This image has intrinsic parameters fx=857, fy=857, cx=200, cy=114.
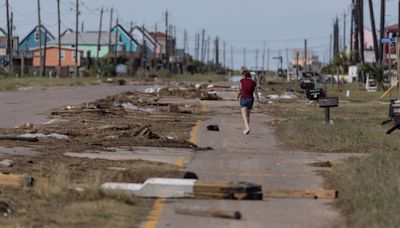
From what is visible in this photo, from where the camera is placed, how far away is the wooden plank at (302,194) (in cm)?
1204

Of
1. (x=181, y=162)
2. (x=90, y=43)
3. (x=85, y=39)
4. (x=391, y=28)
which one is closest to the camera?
(x=181, y=162)

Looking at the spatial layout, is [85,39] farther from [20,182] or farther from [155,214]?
[155,214]

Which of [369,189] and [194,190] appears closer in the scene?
[369,189]

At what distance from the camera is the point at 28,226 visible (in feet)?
30.9

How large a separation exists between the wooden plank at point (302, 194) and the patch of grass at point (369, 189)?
0.53ft

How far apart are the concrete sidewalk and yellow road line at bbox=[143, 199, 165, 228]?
0.01m

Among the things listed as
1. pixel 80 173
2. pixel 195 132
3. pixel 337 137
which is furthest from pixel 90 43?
pixel 80 173

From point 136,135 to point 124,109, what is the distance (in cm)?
1305

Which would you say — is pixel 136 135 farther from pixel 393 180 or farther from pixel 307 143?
pixel 393 180

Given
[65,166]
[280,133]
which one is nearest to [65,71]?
[280,133]

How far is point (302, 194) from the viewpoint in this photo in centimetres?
1216

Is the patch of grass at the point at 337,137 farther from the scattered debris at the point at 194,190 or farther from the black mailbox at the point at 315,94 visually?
the scattered debris at the point at 194,190

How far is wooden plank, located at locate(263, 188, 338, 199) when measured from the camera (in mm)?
12037

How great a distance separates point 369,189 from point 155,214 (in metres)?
2.93
